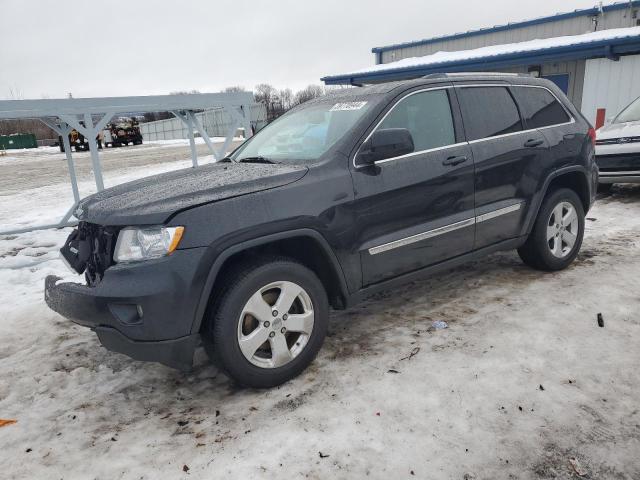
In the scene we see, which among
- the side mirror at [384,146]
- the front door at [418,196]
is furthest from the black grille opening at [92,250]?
the side mirror at [384,146]

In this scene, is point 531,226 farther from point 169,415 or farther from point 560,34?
point 560,34

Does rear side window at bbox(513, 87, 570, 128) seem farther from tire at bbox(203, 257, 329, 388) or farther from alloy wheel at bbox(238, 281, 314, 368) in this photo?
alloy wheel at bbox(238, 281, 314, 368)

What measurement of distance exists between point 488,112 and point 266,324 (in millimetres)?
2607

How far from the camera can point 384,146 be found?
3.15 meters

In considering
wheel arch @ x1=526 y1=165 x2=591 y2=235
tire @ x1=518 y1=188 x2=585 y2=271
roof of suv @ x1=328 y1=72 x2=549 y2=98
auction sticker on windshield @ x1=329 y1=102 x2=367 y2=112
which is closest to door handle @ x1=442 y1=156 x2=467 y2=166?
roof of suv @ x1=328 y1=72 x2=549 y2=98

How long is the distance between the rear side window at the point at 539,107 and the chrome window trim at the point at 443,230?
831 millimetres

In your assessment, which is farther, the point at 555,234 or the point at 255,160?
the point at 555,234

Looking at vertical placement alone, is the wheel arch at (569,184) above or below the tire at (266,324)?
above

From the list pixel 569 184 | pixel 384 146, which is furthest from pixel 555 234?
pixel 384 146

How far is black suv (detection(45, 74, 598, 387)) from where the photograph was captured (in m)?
2.65

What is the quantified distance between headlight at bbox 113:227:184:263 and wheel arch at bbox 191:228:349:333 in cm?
26

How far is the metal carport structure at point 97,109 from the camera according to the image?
7421mm

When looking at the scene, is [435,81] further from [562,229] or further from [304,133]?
[562,229]

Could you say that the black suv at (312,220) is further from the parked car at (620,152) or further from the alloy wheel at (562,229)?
the parked car at (620,152)
